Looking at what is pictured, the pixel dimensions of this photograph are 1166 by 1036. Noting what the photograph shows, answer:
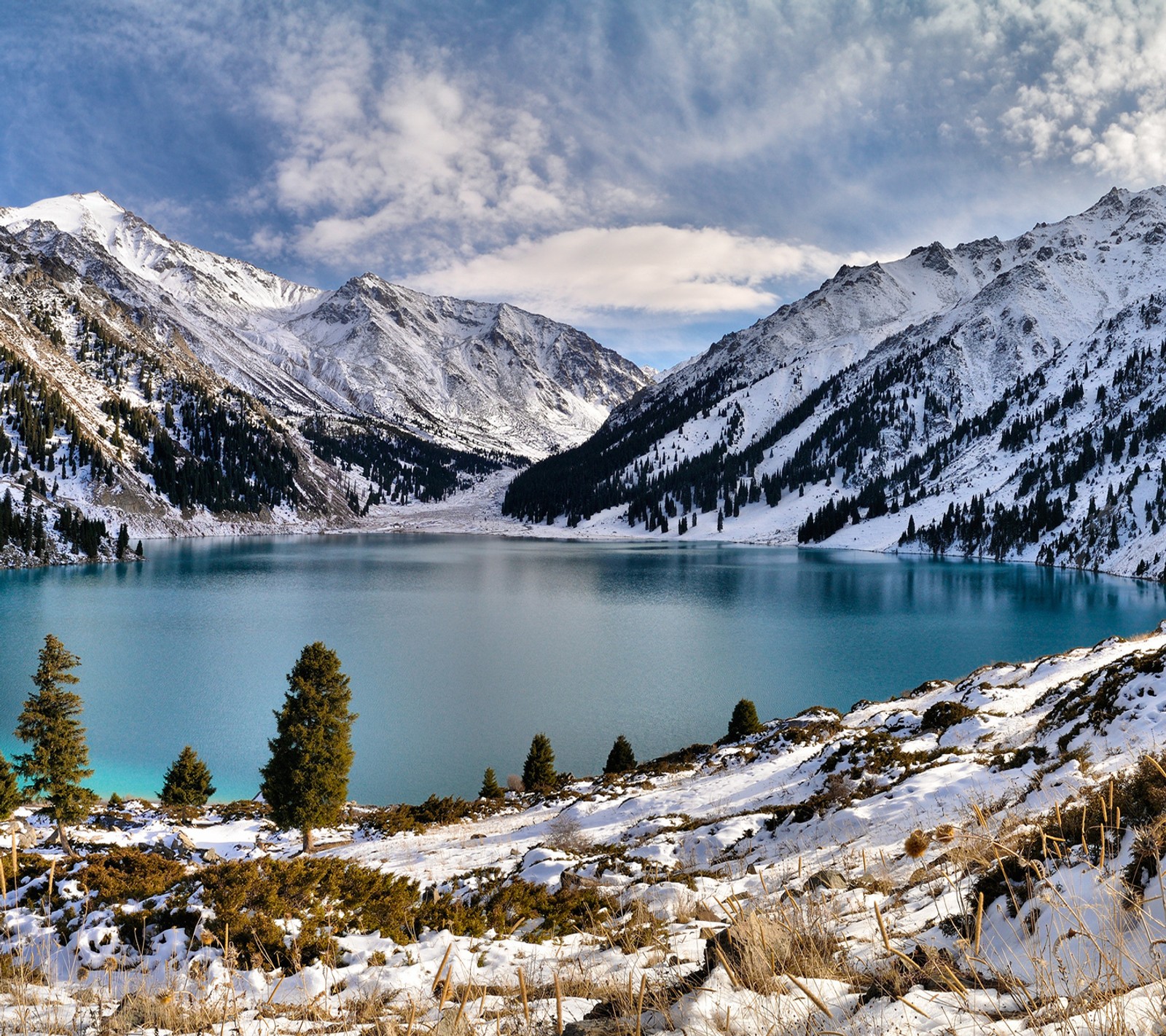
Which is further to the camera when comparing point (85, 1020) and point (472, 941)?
point (472, 941)

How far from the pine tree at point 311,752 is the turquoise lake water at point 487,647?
7.56 m

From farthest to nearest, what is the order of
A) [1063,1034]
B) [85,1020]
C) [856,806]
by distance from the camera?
[856,806] → [85,1020] → [1063,1034]

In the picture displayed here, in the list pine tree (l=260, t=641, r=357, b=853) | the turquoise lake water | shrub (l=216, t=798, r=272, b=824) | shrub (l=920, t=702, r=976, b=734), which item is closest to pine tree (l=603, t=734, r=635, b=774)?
the turquoise lake water

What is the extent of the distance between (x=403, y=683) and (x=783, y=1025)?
43.9m

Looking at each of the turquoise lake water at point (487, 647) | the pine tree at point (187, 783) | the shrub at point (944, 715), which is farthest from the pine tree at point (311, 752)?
the shrub at point (944, 715)

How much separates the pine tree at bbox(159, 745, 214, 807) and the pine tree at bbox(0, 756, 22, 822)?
5.95 m

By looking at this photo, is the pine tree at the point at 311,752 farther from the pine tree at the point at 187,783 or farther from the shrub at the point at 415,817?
the pine tree at the point at 187,783

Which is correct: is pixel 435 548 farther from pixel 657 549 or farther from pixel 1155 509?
pixel 1155 509

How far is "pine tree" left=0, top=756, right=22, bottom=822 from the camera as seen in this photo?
73.0 feet

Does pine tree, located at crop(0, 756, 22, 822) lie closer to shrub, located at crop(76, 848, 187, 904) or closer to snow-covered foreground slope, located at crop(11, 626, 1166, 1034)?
snow-covered foreground slope, located at crop(11, 626, 1166, 1034)

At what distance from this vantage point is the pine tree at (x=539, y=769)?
28.8 meters

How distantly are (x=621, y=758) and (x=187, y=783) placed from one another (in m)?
19.4

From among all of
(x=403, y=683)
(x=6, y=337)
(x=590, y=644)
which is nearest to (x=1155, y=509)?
(x=590, y=644)

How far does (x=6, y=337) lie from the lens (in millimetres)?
162125
